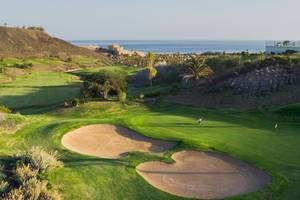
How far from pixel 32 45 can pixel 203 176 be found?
145 meters

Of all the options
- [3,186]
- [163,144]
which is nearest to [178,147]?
[163,144]

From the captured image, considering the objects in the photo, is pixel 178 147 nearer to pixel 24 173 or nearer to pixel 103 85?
pixel 24 173

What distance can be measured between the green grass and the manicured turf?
20.2 meters

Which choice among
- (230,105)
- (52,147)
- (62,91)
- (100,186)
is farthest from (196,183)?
(62,91)

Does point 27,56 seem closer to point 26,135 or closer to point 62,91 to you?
point 62,91

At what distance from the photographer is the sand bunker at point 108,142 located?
2534 cm

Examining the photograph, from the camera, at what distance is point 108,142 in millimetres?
27234

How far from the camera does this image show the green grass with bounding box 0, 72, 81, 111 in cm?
5822

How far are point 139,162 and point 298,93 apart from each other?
91.7 feet

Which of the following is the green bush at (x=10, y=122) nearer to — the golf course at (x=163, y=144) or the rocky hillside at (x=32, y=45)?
the golf course at (x=163, y=144)

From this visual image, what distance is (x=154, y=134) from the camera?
91.6 ft

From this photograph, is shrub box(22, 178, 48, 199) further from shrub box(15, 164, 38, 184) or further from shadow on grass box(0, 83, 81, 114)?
shadow on grass box(0, 83, 81, 114)

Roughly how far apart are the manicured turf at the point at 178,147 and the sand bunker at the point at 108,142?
72cm

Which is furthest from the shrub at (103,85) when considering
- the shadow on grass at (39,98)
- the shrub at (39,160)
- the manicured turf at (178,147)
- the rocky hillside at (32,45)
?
the rocky hillside at (32,45)
